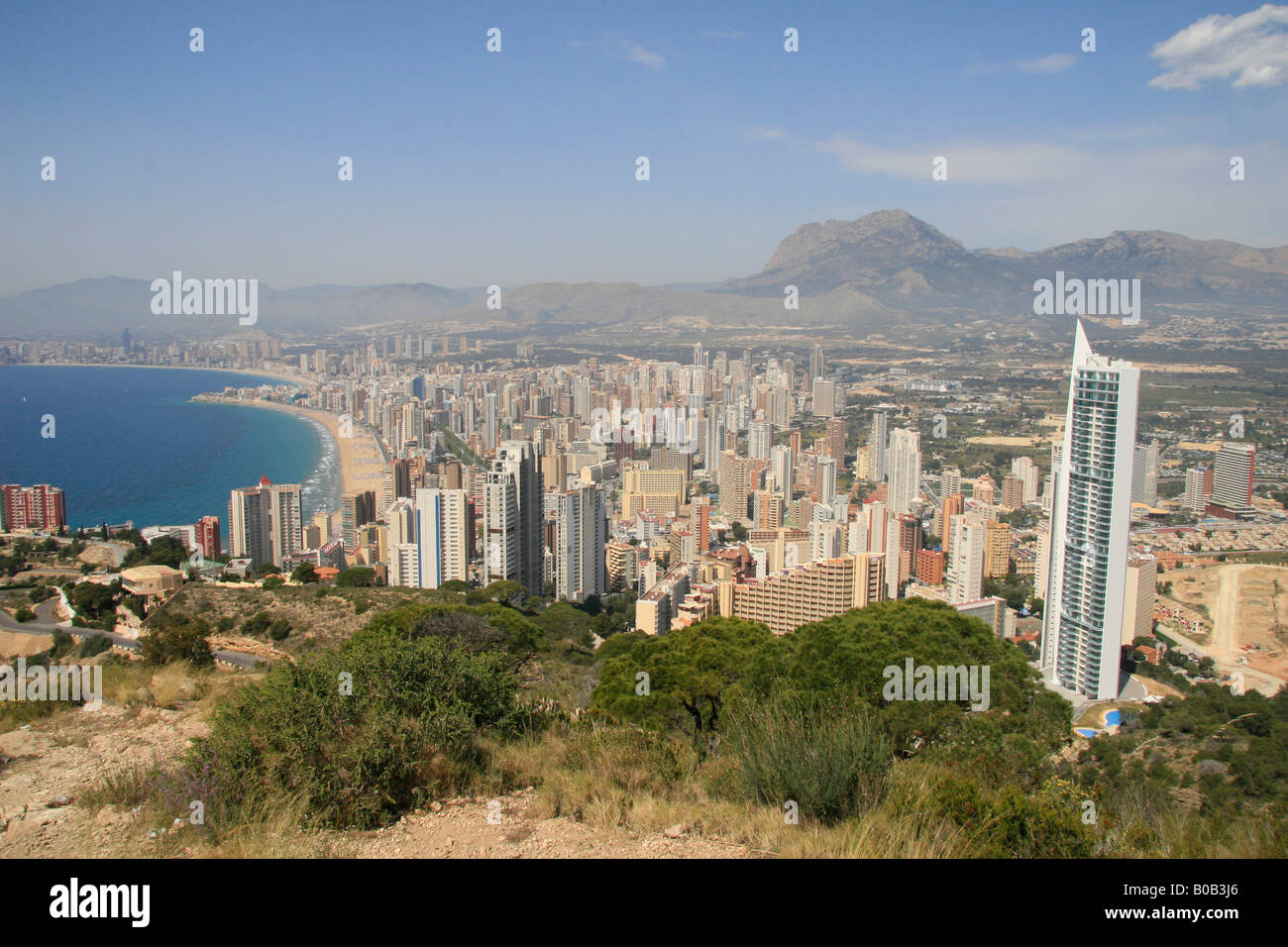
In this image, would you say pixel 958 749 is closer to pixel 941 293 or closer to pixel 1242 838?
pixel 1242 838

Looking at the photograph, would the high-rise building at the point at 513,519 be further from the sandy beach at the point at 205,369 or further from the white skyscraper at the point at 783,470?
the sandy beach at the point at 205,369

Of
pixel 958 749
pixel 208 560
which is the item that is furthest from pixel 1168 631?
pixel 208 560

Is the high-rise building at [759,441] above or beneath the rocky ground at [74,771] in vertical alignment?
beneath

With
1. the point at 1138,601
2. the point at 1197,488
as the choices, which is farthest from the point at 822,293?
the point at 1138,601

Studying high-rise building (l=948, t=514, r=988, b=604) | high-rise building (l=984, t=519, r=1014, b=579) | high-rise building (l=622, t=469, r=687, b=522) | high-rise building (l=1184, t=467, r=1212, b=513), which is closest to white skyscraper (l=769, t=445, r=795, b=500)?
high-rise building (l=622, t=469, r=687, b=522)

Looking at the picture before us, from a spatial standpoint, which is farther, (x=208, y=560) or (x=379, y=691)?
(x=208, y=560)

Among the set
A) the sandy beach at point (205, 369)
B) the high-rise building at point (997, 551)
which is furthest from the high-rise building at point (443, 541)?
the sandy beach at point (205, 369)

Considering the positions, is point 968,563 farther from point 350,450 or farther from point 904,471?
point 350,450
